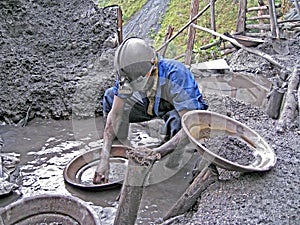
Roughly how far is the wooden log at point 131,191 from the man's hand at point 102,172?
68 cm

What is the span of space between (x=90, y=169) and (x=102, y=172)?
0.49m

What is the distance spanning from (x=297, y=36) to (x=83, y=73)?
492cm

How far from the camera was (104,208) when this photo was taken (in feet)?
9.73

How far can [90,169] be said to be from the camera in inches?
137

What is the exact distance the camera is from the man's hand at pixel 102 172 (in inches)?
118

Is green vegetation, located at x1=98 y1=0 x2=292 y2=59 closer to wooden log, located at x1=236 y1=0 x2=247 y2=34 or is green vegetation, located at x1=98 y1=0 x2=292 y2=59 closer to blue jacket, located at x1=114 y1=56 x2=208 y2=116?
wooden log, located at x1=236 y1=0 x2=247 y2=34

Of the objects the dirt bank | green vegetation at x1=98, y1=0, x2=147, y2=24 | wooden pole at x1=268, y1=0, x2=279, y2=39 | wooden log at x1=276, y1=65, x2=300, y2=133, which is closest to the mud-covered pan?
wooden log at x1=276, y1=65, x2=300, y2=133

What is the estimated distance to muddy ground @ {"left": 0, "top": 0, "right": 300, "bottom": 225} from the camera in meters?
2.37

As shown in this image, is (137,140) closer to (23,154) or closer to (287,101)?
(23,154)

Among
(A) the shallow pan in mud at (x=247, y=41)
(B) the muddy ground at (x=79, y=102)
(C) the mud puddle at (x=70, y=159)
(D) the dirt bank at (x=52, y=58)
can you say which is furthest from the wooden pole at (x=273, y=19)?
(C) the mud puddle at (x=70, y=159)

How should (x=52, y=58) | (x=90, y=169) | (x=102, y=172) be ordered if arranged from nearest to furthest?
1. (x=102, y=172)
2. (x=90, y=169)
3. (x=52, y=58)

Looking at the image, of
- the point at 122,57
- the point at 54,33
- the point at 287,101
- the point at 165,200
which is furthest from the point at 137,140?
the point at 54,33

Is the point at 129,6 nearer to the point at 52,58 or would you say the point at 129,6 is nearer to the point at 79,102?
the point at 52,58

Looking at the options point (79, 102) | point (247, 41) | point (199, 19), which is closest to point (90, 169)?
point (79, 102)
